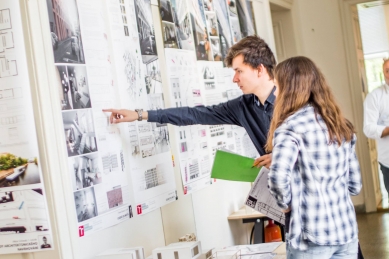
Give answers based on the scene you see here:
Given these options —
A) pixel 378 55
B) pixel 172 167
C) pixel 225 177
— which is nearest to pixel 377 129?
pixel 172 167

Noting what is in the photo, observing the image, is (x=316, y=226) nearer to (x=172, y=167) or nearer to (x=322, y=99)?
(x=322, y=99)

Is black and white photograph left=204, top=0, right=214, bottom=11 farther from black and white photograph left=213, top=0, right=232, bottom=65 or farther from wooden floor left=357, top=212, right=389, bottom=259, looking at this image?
wooden floor left=357, top=212, right=389, bottom=259

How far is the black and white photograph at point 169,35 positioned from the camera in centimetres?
423

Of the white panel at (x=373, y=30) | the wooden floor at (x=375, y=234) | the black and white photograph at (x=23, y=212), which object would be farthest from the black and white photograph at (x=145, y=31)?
the white panel at (x=373, y=30)

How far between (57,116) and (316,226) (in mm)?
1253

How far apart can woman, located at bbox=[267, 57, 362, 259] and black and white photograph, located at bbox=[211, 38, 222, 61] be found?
239 cm

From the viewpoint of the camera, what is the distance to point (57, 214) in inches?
117

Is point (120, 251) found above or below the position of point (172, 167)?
below

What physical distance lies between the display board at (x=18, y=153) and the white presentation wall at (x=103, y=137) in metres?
0.04

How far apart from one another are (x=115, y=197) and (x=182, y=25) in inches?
61.8

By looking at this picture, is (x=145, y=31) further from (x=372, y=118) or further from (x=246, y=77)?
(x=372, y=118)

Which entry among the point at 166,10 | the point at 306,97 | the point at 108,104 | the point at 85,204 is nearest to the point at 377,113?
the point at 166,10

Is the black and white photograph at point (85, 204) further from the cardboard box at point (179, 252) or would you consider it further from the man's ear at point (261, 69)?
the man's ear at point (261, 69)

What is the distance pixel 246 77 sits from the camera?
3.80 metres
